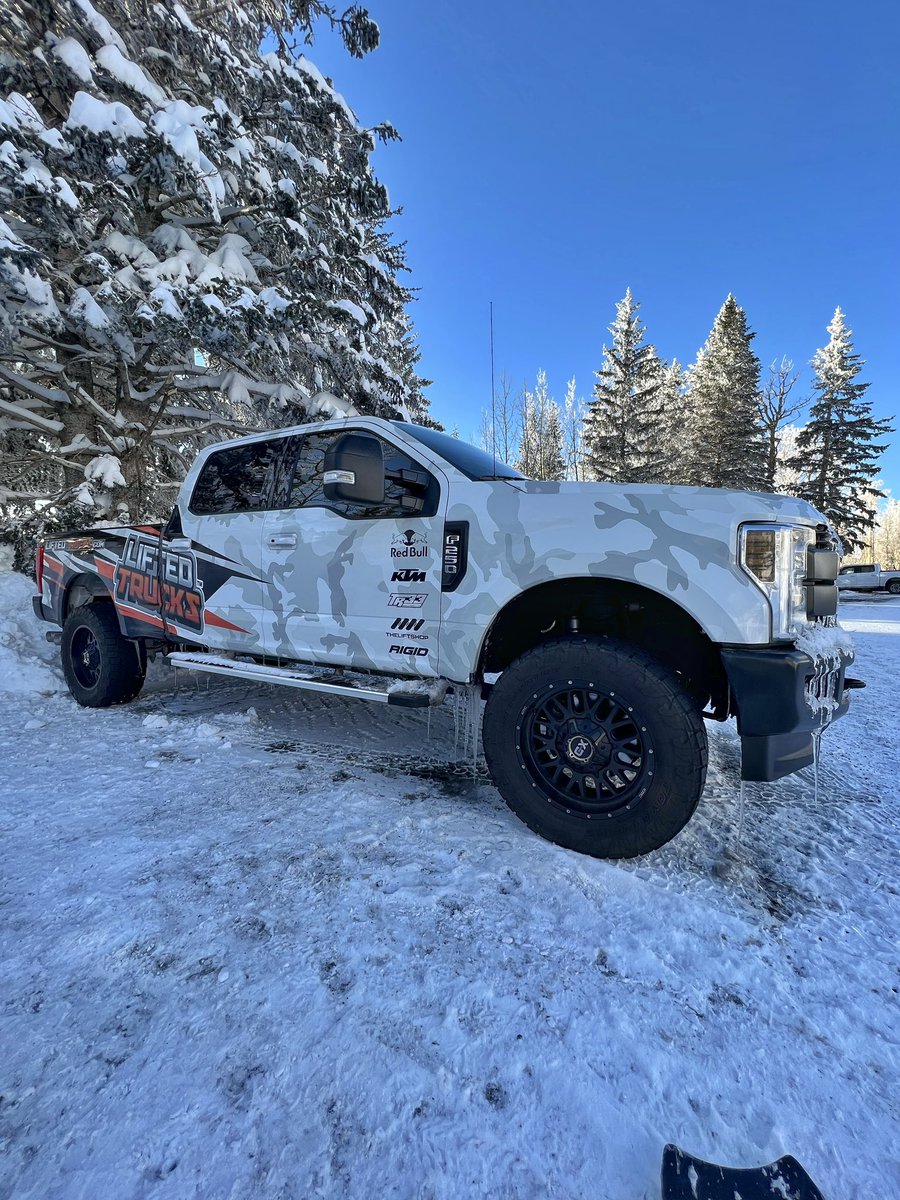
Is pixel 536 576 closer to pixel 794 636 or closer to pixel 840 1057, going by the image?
pixel 794 636

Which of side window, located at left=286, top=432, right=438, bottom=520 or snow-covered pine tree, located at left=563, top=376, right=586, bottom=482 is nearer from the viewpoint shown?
side window, located at left=286, top=432, right=438, bottom=520

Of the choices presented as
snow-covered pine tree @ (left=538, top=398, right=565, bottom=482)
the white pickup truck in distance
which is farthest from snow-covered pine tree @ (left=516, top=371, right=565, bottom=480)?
the white pickup truck in distance

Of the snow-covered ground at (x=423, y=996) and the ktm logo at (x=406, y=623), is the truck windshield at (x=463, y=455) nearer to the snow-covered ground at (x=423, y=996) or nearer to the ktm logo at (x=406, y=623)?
the ktm logo at (x=406, y=623)

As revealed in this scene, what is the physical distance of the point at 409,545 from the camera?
2.90m

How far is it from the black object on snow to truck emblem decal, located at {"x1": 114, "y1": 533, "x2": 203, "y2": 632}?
12.6ft

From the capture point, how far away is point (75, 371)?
8.01 metres

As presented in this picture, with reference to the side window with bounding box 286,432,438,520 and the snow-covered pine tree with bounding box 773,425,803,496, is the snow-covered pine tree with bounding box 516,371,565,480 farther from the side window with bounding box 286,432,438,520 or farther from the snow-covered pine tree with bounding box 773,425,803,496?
the side window with bounding box 286,432,438,520

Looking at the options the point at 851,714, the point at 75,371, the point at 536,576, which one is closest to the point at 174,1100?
the point at 536,576

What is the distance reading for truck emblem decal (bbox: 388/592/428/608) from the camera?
9.39 ft

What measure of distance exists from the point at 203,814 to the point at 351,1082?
1.70m

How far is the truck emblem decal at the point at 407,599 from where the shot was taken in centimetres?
286

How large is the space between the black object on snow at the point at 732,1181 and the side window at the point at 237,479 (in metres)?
3.66

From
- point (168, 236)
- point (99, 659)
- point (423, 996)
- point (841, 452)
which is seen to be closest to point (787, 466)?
point (841, 452)

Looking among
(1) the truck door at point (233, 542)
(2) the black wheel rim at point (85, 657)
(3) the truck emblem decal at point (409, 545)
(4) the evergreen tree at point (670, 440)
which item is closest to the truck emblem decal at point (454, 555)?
(3) the truck emblem decal at point (409, 545)
